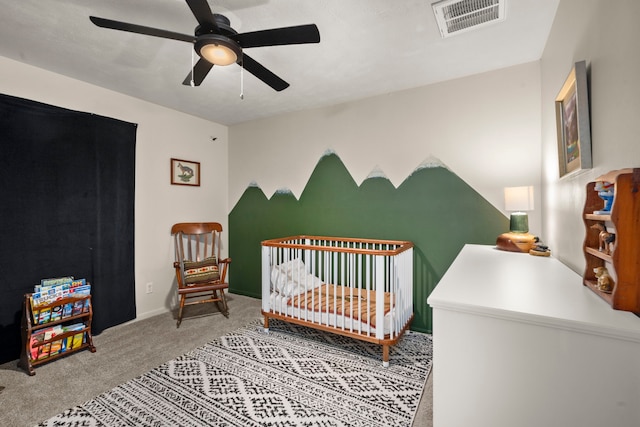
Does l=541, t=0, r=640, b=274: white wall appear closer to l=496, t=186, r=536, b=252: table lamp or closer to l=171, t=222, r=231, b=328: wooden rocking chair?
l=496, t=186, r=536, b=252: table lamp

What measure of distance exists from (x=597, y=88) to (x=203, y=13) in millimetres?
1711

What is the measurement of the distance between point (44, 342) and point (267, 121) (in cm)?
305

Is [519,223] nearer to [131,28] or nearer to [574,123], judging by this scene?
[574,123]

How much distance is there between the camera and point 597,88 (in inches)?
44.9

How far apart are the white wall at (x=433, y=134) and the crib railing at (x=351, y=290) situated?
89 cm

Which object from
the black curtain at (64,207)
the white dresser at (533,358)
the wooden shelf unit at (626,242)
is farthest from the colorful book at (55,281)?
the wooden shelf unit at (626,242)

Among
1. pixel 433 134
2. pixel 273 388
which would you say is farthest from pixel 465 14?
pixel 273 388

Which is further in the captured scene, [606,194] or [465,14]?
[465,14]

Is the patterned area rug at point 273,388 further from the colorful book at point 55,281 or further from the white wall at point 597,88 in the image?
the white wall at point 597,88

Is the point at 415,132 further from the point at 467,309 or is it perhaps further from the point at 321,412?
the point at 321,412

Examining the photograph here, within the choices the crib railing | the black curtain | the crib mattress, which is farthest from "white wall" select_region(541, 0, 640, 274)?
the black curtain

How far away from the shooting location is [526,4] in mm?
1668

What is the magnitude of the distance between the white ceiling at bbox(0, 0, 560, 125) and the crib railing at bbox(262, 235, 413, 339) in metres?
1.53

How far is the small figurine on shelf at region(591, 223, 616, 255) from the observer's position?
0.88 metres
